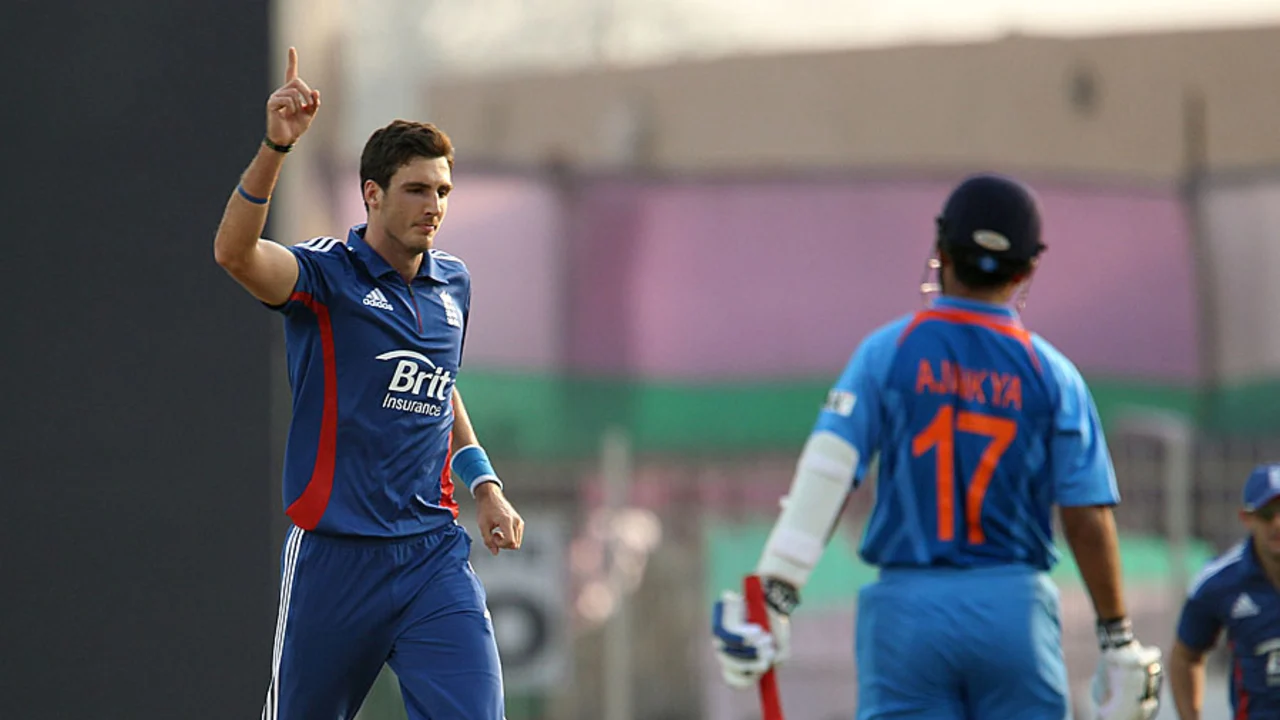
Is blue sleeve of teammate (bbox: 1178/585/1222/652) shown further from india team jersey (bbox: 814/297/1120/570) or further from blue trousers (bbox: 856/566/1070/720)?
blue trousers (bbox: 856/566/1070/720)

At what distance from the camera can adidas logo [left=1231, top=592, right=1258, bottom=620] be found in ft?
21.3

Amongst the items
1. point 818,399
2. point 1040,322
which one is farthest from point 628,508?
point 1040,322

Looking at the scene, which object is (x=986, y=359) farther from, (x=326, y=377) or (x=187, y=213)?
(x=187, y=213)

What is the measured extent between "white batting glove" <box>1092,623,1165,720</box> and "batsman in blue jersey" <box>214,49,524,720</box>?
60.0 inches

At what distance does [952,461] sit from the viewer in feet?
15.3

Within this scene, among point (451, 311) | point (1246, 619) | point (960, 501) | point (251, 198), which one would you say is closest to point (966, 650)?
point (960, 501)

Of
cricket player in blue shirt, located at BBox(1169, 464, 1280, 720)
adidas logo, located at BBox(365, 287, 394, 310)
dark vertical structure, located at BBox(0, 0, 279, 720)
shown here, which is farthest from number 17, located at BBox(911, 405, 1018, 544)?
dark vertical structure, located at BBox(0, 0, 279, 720)

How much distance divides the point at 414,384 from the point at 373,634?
61cm

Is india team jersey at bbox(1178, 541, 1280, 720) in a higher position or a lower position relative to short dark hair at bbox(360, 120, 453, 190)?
lower

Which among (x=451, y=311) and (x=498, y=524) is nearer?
(x=498, y=524)

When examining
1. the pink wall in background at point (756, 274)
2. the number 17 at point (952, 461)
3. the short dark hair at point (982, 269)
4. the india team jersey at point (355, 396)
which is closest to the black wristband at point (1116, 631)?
the number 17 at point (952, 461)

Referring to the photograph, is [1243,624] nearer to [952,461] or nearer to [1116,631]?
[1116,631]

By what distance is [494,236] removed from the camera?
16391mm

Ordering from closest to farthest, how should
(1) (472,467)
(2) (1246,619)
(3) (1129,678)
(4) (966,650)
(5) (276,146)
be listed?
(5) (276,146) → (4) (966,650) → (3) (1129,678) → (1) (472,467) → (2) (1246,619)
